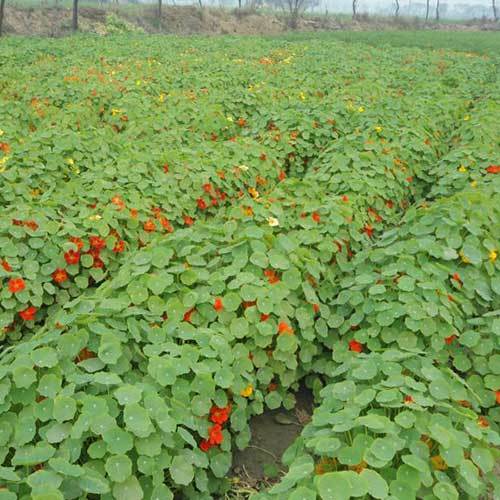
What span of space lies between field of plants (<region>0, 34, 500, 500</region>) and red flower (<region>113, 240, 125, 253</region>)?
0.23ft

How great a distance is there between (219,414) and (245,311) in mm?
710

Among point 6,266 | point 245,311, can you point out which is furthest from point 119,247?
point 245,311

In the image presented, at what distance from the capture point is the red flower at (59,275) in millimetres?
4395

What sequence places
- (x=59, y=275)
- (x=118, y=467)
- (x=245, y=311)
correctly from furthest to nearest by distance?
1. (x=59, y=275)
2. (x=245, y=311)
3. (x=118, y=467)

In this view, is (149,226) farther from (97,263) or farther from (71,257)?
(71,257)

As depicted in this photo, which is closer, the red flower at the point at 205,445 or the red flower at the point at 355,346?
the red flower at the point at 205,445

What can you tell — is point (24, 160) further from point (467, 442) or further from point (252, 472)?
point (467, 442)

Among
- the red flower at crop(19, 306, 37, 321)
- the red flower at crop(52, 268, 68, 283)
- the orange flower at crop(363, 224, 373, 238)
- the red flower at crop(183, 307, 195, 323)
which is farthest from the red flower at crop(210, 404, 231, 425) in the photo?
the orange flower at crop(363, 224, 373, 238)

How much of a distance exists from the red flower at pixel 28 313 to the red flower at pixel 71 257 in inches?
18.6

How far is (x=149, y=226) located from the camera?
5055 millimetres

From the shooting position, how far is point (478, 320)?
3.70 m

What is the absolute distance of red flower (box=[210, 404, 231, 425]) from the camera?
3080mm

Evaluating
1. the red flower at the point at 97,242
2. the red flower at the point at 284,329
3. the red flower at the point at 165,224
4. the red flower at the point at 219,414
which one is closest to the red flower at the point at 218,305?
the red flower at the point at 284,329

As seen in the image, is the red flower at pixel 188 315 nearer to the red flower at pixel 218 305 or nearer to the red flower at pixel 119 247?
the red flower at pixel 218 305
